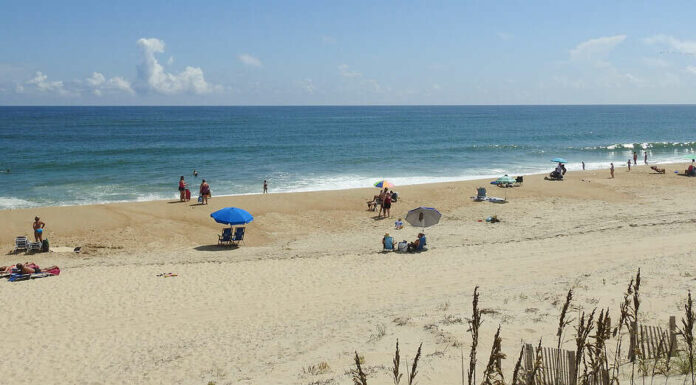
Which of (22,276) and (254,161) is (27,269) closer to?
(22,276)

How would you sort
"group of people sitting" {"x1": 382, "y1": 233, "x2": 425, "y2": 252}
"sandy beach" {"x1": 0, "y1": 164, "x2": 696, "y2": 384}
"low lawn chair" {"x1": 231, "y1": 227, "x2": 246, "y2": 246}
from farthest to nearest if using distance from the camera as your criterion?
1. "low lawn chair" {"x1": 231, "y1": 227, "x2": 246, "y2": 246}
2. "group of people sitting" {"x1": 382, "y1": 233, "x2": 425, "y2": 252}
3. "sandy beach" {"x1": 0, "y1": 164, "x2": 696, "y2": 384}

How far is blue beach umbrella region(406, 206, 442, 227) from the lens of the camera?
62.4 feet

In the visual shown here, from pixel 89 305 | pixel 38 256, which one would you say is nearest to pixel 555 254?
pixel 89 305

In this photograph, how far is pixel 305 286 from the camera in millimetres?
14781

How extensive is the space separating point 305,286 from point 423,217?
5.88m

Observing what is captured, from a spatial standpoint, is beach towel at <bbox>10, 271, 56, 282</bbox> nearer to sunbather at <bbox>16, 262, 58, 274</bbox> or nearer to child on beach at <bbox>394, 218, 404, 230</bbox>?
sunbather at <bbox>16, 262, 58, 274</bbox>

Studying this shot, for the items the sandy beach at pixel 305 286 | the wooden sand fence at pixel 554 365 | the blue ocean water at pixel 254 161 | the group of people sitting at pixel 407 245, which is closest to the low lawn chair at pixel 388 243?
the group of people sitting at pixel 407 245

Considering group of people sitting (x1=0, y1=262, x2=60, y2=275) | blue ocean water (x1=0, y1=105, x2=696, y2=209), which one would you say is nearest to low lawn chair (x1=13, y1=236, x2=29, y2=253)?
group of people sitting (x1=0, y1=262, x2=60, y2=275)

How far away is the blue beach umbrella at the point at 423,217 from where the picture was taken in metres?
19.0

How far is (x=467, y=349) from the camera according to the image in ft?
30.2

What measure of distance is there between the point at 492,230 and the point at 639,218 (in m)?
6.14

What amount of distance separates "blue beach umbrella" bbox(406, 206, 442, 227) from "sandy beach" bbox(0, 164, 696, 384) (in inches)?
38.2

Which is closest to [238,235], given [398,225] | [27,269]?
[398,225]

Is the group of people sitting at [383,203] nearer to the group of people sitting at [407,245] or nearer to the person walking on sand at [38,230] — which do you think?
the group of people sitting at [407,245]
